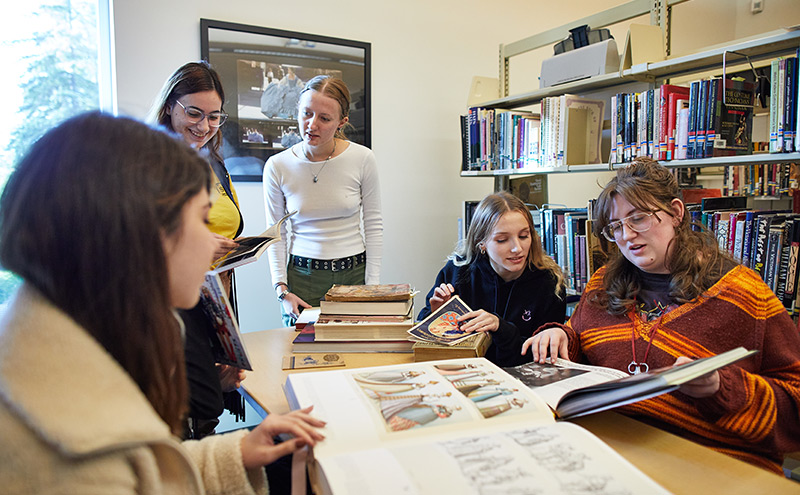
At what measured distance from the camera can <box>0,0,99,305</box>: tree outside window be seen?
7.57ft

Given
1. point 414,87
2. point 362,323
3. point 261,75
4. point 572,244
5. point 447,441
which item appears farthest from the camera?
point 414,87

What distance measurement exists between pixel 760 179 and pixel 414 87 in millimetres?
2425

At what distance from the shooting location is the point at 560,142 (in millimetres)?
2521

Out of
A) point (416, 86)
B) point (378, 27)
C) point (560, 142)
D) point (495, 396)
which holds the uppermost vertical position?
point (378, 27)

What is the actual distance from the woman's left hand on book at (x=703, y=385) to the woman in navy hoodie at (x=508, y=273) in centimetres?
69

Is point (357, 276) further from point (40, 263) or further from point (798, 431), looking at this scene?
point (40, 263)

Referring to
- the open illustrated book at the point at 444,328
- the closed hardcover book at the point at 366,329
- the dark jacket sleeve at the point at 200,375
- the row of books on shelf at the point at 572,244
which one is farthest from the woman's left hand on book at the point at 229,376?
the row of books on shelf at the point at 572,244

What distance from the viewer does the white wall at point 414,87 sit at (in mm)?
2842

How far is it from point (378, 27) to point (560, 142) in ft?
4.24

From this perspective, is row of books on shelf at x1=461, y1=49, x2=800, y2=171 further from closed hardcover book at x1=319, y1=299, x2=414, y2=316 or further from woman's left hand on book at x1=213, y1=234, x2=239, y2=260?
woman's left hand on book at x1=213, y1=234, x2=239, y2=260

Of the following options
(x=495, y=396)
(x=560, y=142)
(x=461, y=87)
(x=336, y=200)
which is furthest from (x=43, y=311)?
(x=461, y=87)

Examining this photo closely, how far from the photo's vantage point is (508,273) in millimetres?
1741

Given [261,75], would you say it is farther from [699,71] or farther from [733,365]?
[733,365]

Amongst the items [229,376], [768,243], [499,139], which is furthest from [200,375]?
[499,139]
